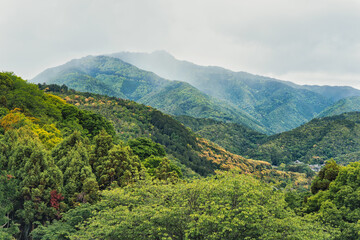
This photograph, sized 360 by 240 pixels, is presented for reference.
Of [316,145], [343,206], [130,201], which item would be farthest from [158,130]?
[316,145]

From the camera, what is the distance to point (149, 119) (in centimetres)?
9150

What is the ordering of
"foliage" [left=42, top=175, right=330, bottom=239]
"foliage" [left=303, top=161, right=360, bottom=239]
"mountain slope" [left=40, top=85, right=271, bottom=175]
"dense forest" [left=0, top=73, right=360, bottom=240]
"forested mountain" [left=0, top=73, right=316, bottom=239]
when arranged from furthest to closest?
1. "mountain slope" [left=40, top=85, right=271, bottom=175]
2. "foliage" [left=303, top=161, right=360, bottom=239]
3. "forested mountain" [left=0, top=73, right=316, bottom=239]
4. "dense forest" [left=0, top=73, right=360, bottom=240]
5. "foliage" [left=42, top=175, right=330, bottom=239]

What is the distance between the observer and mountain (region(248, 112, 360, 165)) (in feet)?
540

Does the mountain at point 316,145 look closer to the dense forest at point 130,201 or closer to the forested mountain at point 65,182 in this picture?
the dense forest at point 130,201

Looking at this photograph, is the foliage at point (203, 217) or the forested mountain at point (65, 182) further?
the forested mountain at point (65, 182)

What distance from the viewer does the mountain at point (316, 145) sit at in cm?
16462

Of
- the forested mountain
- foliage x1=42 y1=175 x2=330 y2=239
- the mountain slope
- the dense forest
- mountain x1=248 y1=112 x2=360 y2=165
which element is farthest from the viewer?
mountain x1=248 y1=112 x2=360 y2=165

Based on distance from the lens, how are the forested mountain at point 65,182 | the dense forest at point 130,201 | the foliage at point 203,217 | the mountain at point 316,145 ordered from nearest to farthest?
1. the foliage at point 203,217
2. the dense forest at point 130,201
3. the forested mountain at point 65,182
4. the mountain at point 316,145

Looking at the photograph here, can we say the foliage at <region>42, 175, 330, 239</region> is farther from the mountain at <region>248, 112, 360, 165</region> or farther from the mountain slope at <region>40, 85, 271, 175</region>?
the mountain at <region>248, 112, 360, 165</region>

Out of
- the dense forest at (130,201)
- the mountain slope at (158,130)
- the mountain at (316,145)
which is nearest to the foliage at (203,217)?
the dense forest at (130,201)

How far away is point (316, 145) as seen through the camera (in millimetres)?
176250

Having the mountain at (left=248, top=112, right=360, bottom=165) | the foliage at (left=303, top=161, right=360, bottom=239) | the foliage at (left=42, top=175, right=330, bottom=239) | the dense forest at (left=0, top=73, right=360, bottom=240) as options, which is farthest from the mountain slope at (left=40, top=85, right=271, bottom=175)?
the mountain at (left=248, top=112, right=360, bottom=165)

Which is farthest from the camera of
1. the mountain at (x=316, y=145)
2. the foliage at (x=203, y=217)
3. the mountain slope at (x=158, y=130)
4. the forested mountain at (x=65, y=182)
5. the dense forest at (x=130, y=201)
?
the mountain at (x=316, y=145)

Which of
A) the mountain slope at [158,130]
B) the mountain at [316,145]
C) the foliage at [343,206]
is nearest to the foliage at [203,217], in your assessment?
the foliage at [343,206]
